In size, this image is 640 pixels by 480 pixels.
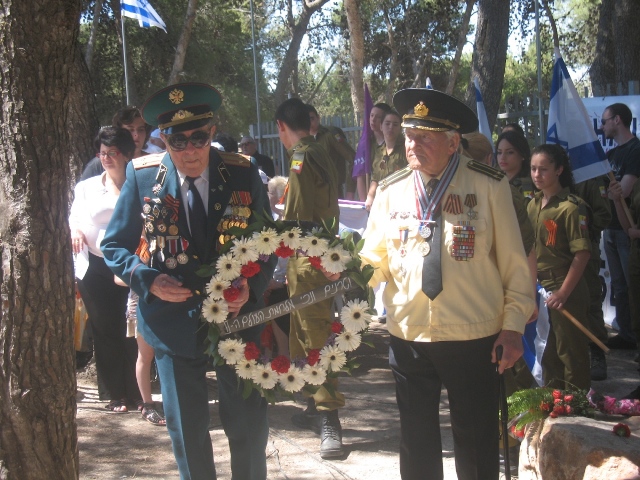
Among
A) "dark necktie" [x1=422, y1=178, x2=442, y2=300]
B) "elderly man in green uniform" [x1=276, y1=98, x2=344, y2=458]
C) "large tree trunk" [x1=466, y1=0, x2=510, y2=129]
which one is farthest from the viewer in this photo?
"large tree trunk" [x1=466, y1=0, x2=510, y2=129]

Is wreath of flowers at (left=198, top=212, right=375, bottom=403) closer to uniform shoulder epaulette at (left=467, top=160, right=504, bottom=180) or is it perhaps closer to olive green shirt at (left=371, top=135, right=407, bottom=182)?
uniform shoulder epaulette at (left=467, top=160, right=504, bottom=180)

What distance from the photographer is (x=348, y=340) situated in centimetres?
393

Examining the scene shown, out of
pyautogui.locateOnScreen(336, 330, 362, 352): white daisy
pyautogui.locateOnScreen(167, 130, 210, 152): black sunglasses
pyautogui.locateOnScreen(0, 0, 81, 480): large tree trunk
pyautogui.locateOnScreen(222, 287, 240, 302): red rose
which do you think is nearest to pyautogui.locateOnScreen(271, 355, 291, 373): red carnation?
pyautogui.locateOnScreen(336, 330, 362, 352): white daisy

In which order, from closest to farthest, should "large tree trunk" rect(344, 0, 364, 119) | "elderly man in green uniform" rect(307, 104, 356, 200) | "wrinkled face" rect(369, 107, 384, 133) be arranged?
"wrinkled face" rect(369, 107, 384, 133), "elderly man in green uniform" rect(307, 104, 356, 200), "large tree trunk" rect(344, 0, 364, 119)

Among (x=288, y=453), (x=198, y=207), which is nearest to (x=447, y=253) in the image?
(x=198, y=207)

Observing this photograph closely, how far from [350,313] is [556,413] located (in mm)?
1512

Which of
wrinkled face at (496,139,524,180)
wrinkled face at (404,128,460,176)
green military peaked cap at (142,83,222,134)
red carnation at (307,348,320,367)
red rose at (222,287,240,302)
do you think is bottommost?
red carnation at (307,348,320,367)

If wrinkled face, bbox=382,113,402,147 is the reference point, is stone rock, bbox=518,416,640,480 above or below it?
below

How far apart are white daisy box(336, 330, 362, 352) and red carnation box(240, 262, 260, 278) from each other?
54 cm

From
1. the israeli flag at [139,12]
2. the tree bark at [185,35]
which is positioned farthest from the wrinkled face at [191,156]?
the tree bark at [185,35]

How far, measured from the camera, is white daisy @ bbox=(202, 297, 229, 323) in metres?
3.70

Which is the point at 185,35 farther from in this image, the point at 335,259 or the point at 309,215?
the point at 335,259

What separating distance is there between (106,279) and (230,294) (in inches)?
119

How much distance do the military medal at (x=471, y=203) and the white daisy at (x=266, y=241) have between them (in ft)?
2.91
